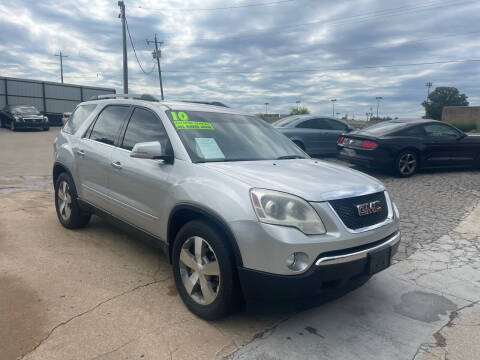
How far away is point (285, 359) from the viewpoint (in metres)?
2.58

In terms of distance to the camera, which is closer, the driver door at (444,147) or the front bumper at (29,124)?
the driver door at (444,147)

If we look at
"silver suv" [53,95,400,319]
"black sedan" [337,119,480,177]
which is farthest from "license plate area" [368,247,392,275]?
"black sedan" [337,119,480,177]

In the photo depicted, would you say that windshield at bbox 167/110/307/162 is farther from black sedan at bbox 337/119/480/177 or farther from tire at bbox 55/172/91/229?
black sedan at bbox 337/119/480/177

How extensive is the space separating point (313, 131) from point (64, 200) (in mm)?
7782

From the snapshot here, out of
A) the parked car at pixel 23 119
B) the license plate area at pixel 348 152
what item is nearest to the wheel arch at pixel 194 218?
the license plate area at pixel 348 152

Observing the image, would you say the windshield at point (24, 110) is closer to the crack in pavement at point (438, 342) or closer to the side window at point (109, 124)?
the side window at point (109, 124)

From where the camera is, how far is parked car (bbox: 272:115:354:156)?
36.3ft

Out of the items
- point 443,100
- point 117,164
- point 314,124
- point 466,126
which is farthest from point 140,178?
point 443,100

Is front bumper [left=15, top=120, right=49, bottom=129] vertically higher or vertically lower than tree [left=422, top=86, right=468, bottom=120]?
lower

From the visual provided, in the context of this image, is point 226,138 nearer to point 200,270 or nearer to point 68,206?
point 200,270

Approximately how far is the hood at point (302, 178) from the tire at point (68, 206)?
2536 millimetres

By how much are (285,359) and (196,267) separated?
3.05 ft

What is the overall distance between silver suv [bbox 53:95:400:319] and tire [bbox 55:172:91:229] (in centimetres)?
61

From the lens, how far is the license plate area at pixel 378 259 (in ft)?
9.34
